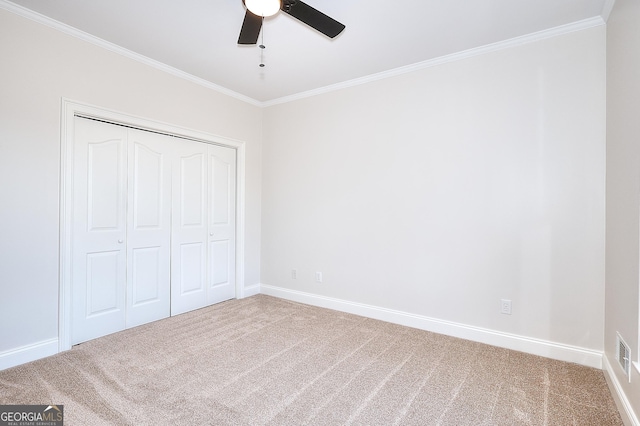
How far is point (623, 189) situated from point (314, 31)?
95.9 inches

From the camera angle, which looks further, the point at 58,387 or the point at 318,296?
the point at 318,296

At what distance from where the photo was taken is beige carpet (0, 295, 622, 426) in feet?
6.07

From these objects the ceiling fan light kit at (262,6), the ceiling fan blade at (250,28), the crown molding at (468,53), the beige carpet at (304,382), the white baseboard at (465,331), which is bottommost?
the beige carpet at (304,382)

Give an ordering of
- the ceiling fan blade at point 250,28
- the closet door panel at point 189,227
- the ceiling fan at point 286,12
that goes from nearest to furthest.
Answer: the ceiling fan at point 286,12 → the ceiling fan blade at point 250,28 → the closet door panel at point 189,227

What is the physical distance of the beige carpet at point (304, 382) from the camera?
1.85 m

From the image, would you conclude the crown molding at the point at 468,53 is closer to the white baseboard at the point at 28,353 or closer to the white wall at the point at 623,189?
the white wall at the point at 623,189

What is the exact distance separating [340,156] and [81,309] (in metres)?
2.95

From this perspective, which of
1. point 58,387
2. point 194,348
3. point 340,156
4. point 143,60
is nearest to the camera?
point 58,387

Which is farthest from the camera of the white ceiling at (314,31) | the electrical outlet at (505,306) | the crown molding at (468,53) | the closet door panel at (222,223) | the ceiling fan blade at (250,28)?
the closet door panel at (222,223)

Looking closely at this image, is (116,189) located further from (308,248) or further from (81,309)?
(308,248)

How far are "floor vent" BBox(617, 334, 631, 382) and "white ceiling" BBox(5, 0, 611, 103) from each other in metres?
2.31

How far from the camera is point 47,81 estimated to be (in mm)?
2551

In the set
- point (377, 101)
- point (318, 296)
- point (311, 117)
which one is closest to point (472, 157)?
point (377, 101)

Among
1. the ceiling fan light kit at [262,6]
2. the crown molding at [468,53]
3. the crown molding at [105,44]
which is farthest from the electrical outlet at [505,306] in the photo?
the crown molding at [105,44]
